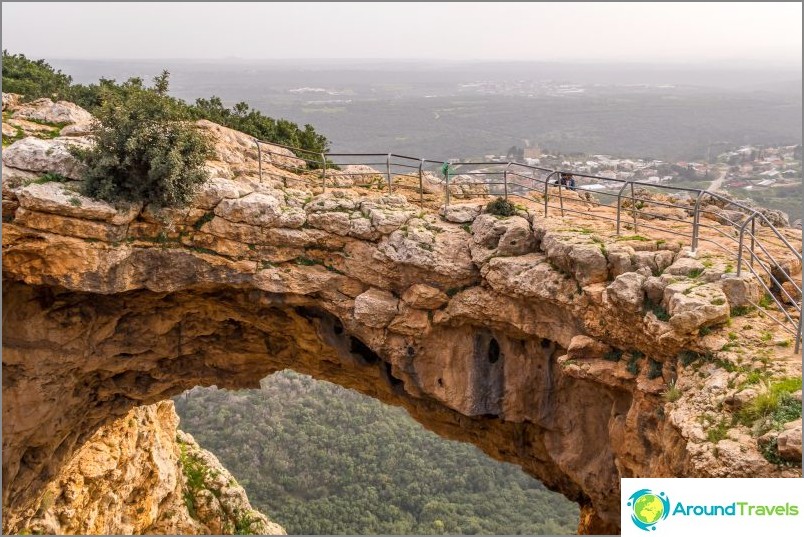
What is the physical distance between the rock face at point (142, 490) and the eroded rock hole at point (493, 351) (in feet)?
51.4

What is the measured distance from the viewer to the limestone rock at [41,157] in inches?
672

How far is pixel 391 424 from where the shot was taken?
150 feet

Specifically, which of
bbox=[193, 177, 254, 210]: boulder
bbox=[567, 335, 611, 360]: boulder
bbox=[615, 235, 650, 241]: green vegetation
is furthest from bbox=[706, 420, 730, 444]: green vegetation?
bbox=[193, 177, 254, 210]: boulder

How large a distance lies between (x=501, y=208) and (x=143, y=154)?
9.26 meters

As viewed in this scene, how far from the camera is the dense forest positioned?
3731 cm

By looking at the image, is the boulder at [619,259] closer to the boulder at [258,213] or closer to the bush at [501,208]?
the bush at [501,208]

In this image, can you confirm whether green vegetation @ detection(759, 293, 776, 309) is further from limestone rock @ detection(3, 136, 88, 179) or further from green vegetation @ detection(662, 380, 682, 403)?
limestone rock @ detection(3, 136, 88, 179)

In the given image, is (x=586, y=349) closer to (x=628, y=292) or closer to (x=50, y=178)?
(x=628, y=292)

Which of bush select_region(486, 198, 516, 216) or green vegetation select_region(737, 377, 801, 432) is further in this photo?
bush select_region(486, 198, 516, 216)

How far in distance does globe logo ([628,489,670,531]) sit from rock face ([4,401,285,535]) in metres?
20.0

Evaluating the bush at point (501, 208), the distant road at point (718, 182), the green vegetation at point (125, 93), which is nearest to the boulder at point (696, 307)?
the bush at point (501, 208)

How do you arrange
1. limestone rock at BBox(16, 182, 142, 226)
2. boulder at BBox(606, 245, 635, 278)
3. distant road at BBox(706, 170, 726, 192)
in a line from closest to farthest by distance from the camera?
boulder at BBox(606, 245, 635, 278) → limestone rock at BBox(16, 182, 142, 226) → distant road at BBox(706, 170, 726, 192)

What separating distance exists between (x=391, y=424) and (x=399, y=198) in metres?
29.3

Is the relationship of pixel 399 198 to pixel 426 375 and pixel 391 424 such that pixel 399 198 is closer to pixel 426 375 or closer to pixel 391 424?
pixel 426 375
